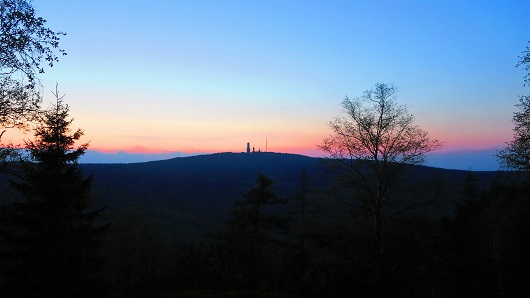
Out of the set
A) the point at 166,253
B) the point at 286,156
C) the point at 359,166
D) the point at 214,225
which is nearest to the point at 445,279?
the point at 359,166

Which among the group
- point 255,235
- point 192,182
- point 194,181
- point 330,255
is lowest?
point 255,235

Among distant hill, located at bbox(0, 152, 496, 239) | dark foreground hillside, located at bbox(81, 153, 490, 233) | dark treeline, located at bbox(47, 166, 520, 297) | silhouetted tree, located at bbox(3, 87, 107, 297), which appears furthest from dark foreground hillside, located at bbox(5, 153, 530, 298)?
dark foreground hillside, located at bbox(81, 153, 490, 233)

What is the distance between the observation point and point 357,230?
19453 millimetres

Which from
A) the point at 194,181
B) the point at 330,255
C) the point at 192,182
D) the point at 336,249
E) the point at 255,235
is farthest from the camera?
the point at 194,181

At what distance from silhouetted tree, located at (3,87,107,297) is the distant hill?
65.2 meters

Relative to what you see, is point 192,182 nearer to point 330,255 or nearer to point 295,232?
point 295,232

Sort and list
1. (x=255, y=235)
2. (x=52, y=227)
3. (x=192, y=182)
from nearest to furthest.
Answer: (x=52, y=227) → (x=255, y=235) → (x=192, y=182)

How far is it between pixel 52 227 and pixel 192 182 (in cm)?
13835

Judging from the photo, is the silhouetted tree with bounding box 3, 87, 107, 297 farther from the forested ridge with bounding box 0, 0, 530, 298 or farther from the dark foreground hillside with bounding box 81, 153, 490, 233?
the dark foreground hillside with bounding box 81, 153, 490, 233

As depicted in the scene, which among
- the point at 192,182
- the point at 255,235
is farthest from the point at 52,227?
the point at 192,182

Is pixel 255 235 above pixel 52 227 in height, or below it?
below

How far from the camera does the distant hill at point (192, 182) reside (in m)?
106

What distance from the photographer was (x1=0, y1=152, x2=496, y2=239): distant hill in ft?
347

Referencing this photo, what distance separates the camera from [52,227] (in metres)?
14.6
